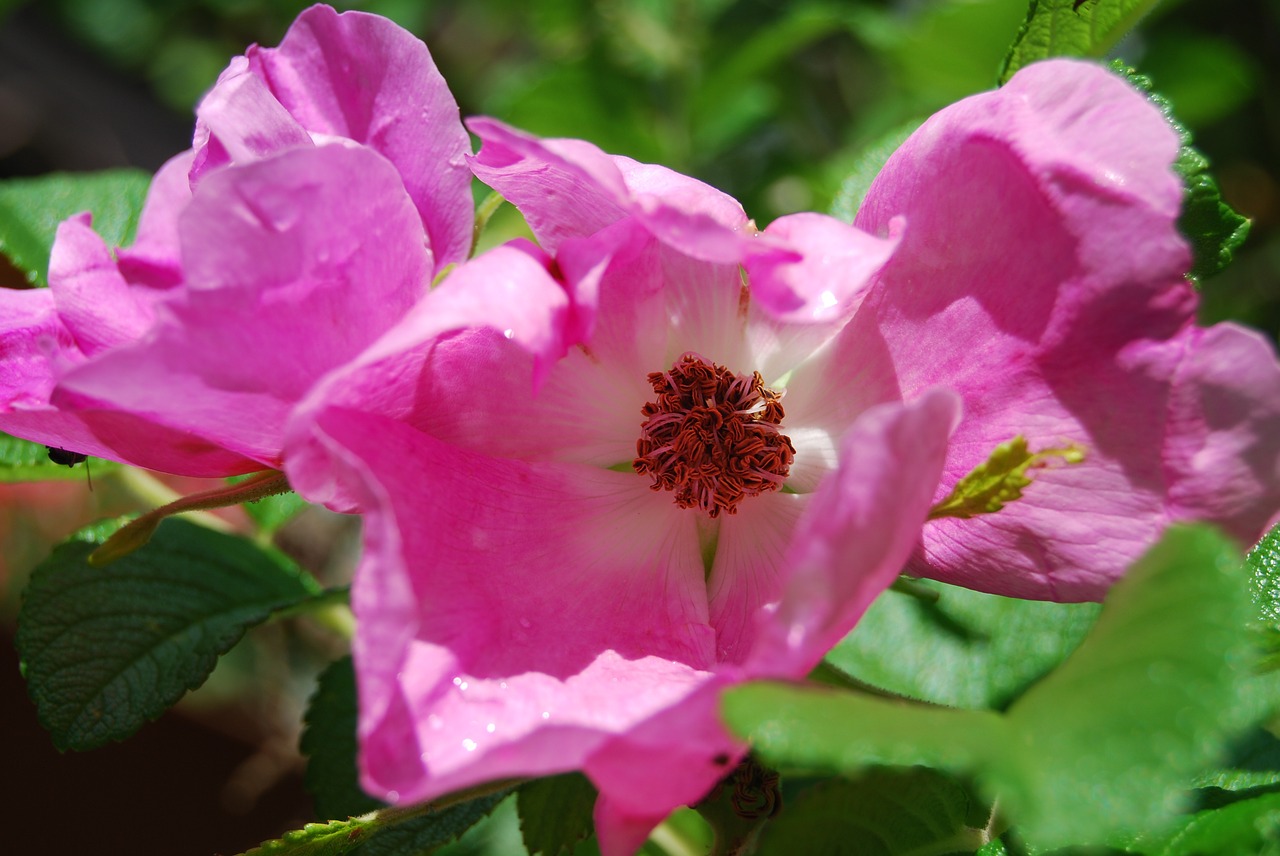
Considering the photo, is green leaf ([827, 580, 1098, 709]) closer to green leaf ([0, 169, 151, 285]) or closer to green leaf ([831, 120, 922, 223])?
green leaf ([831, 120, 922, 223])

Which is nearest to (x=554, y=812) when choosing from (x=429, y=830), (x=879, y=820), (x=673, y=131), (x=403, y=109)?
(x=429, y=830)

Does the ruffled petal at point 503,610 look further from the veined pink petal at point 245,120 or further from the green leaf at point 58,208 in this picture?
the green leaf at point 58,208

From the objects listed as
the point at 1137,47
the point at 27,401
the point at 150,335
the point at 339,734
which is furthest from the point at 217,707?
the point at 1137,47

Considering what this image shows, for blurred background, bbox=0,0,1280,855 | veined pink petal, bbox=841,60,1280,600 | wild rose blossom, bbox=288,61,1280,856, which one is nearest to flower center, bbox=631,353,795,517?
wild rose blossom, bbox=288,61,1280,856

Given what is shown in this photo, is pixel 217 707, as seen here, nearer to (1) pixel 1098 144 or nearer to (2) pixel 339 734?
(2) pixel 339 734

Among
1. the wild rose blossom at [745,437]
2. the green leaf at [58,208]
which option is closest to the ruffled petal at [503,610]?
the wild rose blossom at [745,437]
